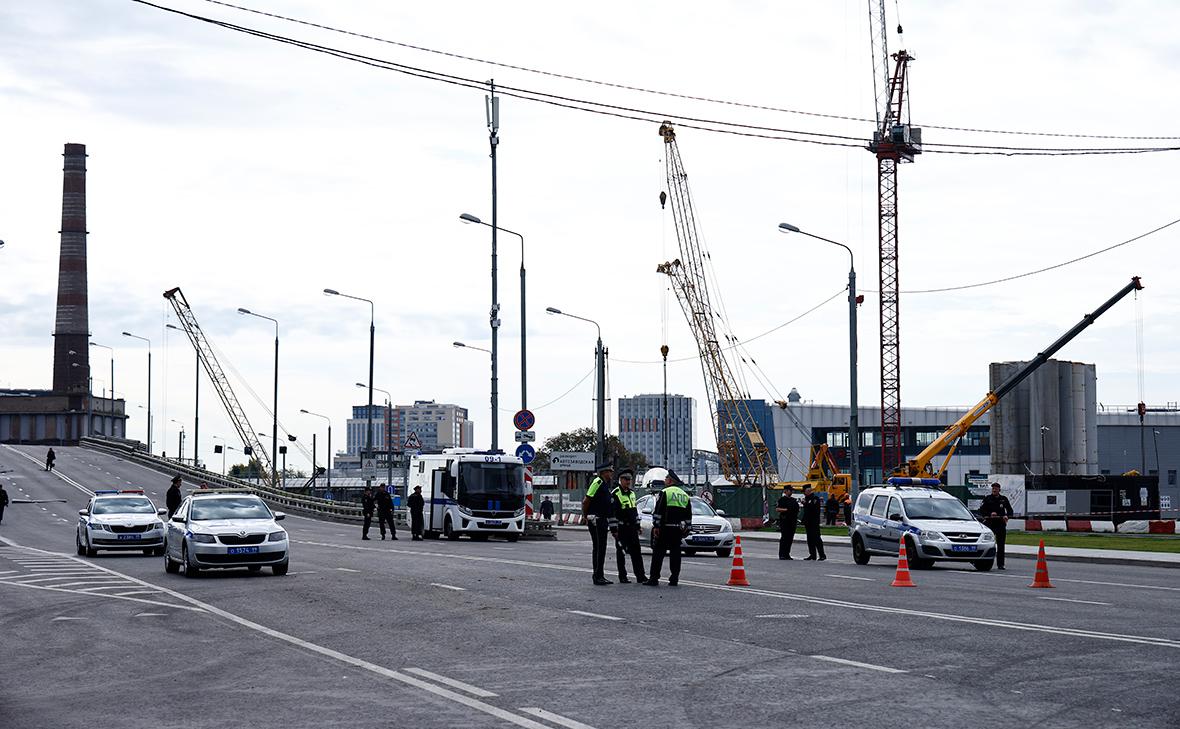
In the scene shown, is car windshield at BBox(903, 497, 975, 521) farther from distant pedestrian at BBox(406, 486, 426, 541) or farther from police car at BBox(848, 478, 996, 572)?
distant pedestrian at BBox(406, 486, 426, 541)

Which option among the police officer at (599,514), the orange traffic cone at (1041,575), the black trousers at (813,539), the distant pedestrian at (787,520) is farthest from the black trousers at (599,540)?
the black trousers at (813,539)

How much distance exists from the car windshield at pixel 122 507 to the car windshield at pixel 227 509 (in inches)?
332

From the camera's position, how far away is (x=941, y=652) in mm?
12727

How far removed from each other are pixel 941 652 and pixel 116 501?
1006 inches

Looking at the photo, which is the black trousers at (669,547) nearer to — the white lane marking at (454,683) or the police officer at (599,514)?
the police officer at (599,514)

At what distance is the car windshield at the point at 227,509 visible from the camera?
25516 mm

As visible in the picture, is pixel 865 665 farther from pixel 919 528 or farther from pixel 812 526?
pixel 812 526

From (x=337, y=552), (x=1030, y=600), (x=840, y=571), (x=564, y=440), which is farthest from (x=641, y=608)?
(x=564, y=440)

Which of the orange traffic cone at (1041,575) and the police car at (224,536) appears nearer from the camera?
the orange traffic cone at (1041,575)

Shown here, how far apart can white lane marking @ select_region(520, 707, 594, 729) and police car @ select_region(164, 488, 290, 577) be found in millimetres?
15843

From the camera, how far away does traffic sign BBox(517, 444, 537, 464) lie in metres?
45.3

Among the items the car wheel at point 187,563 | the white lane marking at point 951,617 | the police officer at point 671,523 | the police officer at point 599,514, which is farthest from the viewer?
the car wheel at point 187,563

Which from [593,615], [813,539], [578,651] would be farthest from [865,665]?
[813,539]

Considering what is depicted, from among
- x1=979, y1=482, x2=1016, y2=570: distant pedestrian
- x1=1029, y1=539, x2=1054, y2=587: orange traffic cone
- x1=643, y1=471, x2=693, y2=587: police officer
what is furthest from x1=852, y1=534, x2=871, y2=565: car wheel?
x1=643, y1=471, x2=693, y2=587: police officer
